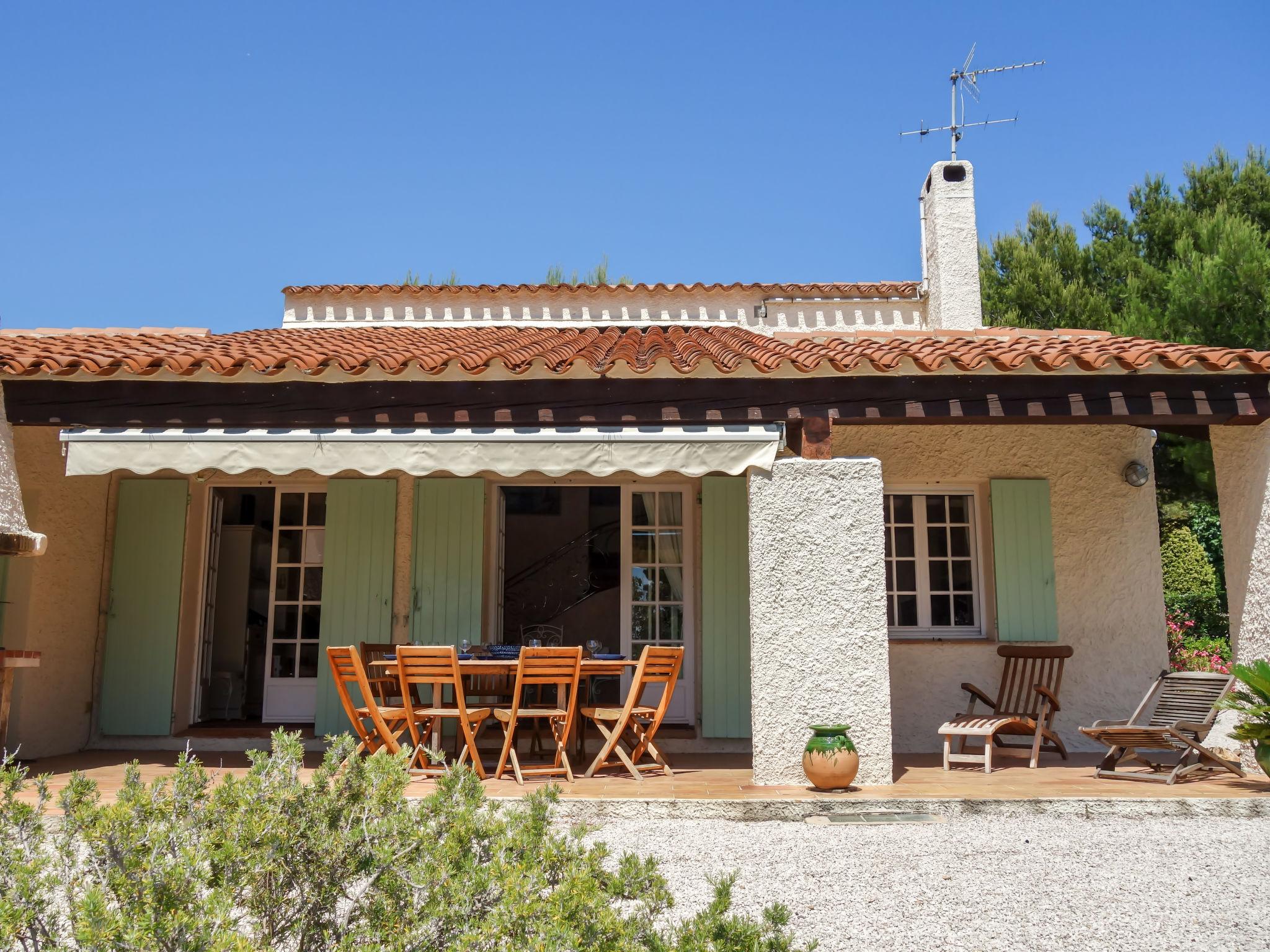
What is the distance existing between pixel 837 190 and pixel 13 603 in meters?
16.8

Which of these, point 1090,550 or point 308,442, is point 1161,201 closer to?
point 1090,550

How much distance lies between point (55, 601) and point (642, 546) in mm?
5993

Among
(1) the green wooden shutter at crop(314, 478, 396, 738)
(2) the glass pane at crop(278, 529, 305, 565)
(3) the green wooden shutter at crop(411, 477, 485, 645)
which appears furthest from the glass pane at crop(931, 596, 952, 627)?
(2) the glass pane at crop(278, 529, 305, 565)

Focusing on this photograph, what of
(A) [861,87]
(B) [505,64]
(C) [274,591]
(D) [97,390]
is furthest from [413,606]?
(A) [861,87]

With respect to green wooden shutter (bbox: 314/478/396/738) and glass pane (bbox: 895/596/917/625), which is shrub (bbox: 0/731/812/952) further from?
glass pane (bbox: 895/596/917/625)

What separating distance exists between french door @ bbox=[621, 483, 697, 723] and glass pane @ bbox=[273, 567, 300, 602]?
3784 mm

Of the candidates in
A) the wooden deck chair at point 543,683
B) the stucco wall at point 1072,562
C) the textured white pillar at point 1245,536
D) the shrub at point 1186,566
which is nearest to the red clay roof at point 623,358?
the textured white pillar at point 1245,536

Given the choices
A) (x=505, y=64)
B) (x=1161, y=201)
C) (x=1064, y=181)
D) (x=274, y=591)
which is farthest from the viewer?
(x=1064, y=181)

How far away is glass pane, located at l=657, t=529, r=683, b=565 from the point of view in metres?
11.0

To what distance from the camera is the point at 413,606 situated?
33.9 ft

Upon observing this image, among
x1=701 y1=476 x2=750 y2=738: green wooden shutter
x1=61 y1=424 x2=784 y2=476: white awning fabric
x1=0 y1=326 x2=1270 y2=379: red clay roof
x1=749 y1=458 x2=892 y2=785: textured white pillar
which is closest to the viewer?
x1=749 y1=458 x2=892 y2=785: textured white pillar

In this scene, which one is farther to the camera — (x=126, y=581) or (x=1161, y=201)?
(x=1161, y=201)

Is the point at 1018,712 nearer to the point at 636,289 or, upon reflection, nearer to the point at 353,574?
the point at 353,574

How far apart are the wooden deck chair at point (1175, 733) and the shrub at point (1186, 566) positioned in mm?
12005
